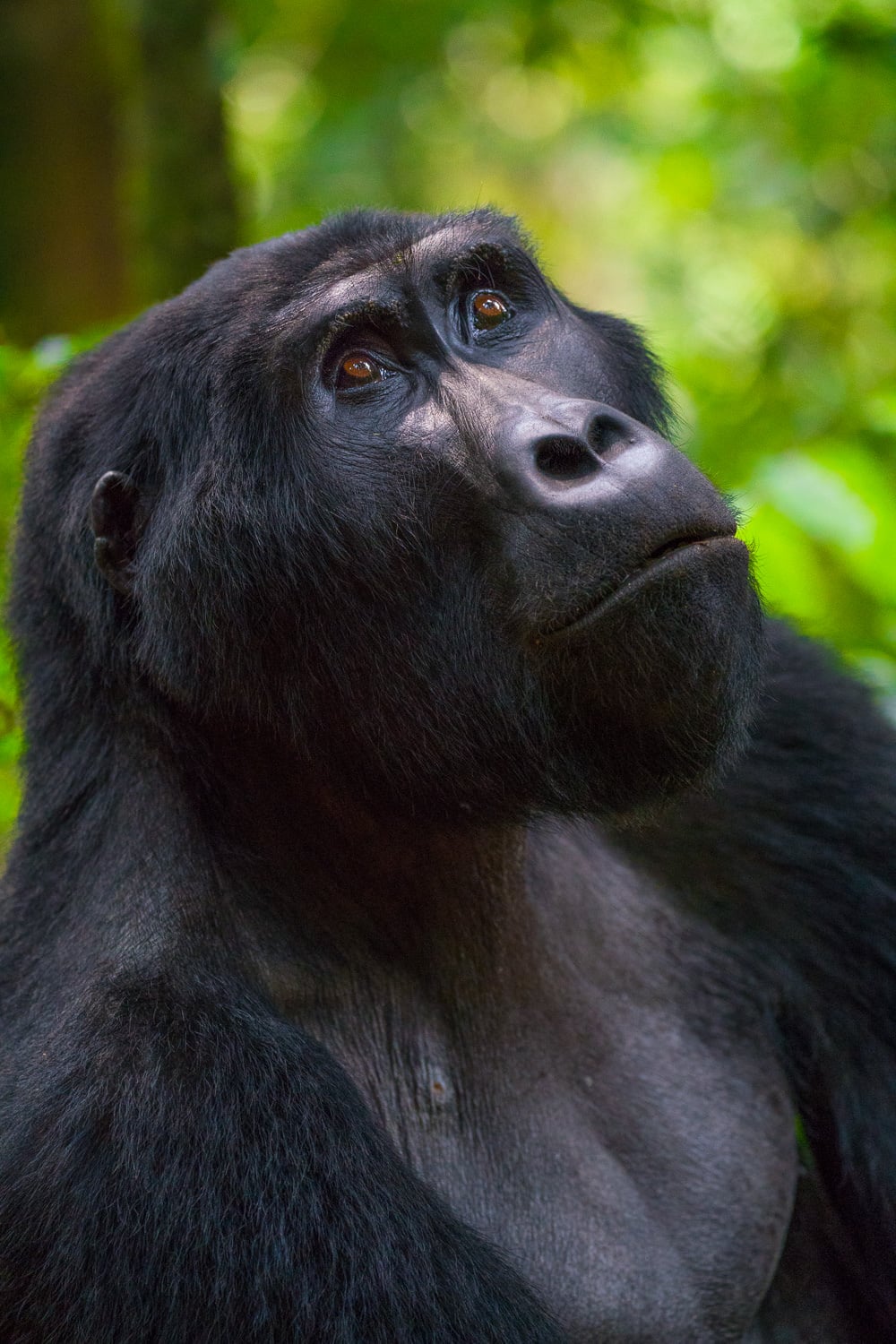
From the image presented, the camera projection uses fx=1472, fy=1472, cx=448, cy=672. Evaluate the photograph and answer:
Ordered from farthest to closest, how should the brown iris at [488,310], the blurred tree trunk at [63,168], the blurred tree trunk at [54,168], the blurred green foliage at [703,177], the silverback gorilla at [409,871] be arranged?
the blurred tree trunk at [54,168] → the blurred tree trunk at [63,168] → the blurred green foliage at [703,177] → the brown iris at [488,310] → the silverback gorilla at [409,871]

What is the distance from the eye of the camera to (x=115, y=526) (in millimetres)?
3012

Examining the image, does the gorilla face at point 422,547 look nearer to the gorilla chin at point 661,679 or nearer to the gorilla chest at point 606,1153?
the gorilla chin at point 661,679

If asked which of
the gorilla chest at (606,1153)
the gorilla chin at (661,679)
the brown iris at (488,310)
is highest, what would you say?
the brown iris at (488,310)

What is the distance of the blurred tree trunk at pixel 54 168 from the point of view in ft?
28.5

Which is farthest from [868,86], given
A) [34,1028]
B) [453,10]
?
[34,1028]

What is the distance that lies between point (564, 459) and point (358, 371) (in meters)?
0.54

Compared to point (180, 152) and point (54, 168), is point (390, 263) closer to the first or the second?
point (180, 152)

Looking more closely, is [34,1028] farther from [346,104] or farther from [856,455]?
[346,104]

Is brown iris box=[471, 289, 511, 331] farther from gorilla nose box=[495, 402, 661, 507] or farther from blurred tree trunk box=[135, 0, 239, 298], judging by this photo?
blurred tree trunk box=[135, 0, 239, 298]

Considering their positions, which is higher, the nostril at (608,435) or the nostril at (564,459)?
the nostril at (608,435)

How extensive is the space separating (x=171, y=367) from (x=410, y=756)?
93 centimetres

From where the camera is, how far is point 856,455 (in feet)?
15.6

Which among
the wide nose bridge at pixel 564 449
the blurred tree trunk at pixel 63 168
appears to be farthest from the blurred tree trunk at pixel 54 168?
the wide nose bridge at pixel 564 449

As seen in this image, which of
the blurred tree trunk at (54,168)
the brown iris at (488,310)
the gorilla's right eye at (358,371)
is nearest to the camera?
the gorilla's right eye at (358,371)
